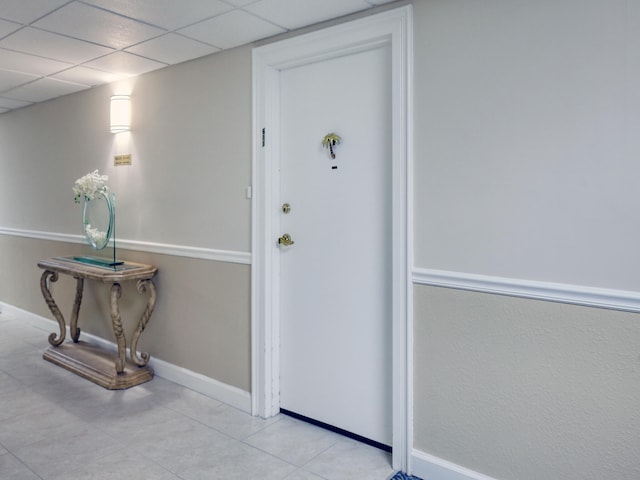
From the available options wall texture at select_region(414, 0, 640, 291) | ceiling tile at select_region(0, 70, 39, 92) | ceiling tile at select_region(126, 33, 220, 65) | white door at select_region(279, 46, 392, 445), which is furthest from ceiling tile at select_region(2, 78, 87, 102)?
wall texture at select_region(414, 0, 640, 291)

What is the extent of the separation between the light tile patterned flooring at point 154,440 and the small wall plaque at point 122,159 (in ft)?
5.30

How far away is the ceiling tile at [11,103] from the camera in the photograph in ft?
14.2

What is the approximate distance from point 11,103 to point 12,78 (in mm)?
1088

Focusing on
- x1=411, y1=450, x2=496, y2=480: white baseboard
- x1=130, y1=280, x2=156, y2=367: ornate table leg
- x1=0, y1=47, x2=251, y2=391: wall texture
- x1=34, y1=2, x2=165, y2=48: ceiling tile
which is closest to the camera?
x1=411, y1=450, x2=496, y2=480: white baseboard

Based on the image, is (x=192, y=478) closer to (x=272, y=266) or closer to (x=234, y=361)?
(x=234, y=361)

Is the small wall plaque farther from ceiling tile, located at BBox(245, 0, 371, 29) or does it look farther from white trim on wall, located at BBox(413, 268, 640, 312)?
white trim on wall, located at BBox(413, 268, 640, 312)

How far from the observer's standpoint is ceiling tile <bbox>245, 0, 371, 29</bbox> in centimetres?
213

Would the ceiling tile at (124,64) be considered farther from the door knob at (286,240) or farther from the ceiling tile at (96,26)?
the door knob at (286,240)

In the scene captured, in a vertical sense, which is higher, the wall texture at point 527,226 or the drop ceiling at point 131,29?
the drop ceiling at point 131,29

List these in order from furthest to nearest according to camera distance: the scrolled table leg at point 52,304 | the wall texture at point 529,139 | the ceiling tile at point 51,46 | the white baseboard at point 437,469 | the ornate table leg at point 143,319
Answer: the scrolled table leg at point 52,304
the ornate table leg at point 143,319
the ceiling tile at point 51,46
the white baseboard at point 437,469
the wall texture at point 529,139

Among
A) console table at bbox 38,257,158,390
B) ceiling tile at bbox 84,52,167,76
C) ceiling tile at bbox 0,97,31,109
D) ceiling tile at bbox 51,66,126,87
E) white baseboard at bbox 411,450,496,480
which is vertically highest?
ceiling tile at bbox 0,97,31,109

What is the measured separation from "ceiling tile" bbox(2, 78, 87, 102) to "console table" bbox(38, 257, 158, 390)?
4.57ft

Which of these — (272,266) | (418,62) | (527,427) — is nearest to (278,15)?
(418,62)

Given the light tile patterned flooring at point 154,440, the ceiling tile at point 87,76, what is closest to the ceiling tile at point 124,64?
the ceiling tile at point 87,76
